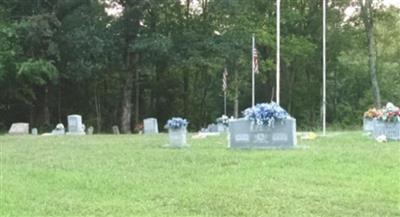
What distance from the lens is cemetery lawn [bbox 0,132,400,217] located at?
7922 millimetres

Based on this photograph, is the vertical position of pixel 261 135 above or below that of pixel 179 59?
below

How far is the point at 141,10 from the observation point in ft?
117

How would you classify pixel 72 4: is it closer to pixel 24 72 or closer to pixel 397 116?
pixel 24 72

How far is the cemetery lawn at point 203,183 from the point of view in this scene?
792 cm

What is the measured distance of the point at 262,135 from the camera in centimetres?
1489

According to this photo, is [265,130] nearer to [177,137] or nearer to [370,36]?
[177,137]

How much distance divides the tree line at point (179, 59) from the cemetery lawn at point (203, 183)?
832 inches

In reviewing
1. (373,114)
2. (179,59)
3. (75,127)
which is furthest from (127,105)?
(373,114)

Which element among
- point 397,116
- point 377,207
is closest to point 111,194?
point 377,207

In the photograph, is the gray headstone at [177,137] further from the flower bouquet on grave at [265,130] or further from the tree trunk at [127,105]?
the tree trunk at [127,105]

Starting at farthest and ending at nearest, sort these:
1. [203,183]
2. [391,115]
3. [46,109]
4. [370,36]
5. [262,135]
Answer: [370,36], [46,109], [391,115], [262,135], [203,183]

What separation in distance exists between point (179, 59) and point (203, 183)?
26.4 m

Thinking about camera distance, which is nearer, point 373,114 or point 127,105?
point 373,114

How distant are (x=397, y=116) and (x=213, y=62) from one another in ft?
61.8
